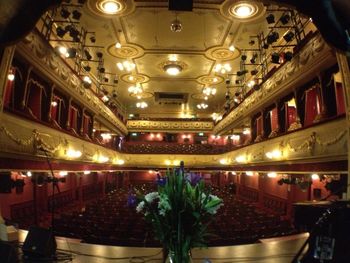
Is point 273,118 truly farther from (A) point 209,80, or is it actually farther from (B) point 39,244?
(B) point 39,244

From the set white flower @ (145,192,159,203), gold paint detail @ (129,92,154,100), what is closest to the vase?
white flower @ (145,192,159,203)

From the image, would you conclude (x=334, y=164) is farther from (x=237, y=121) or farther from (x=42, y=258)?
(x=237, y=121)

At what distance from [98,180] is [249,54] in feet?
53.3

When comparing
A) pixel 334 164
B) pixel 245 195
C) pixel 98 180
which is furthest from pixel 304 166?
pixel 98 180

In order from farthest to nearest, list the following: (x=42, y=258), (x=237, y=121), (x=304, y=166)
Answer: (x=237, y=121)
(x=304, y=166)
(x=42, y=258)

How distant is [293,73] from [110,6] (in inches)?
247

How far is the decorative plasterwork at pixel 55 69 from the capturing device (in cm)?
756

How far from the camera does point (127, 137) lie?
1149 inches

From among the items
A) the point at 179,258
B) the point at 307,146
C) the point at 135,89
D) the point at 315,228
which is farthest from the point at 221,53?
the point at 179,258

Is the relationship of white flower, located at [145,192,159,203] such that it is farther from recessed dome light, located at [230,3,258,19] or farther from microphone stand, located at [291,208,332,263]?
recessed dome light, located at [230,3,258,19]

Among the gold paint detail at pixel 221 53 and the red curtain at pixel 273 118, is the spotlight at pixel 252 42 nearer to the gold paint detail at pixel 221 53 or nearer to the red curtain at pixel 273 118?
the gold paint detail at pixel 221 53

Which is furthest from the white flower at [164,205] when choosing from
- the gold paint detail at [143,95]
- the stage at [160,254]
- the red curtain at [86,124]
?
the gold paint detail at [143,95]

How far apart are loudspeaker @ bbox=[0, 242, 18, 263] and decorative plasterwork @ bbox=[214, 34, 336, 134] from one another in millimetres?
7100

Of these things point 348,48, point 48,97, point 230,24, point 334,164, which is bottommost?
point 334,164
